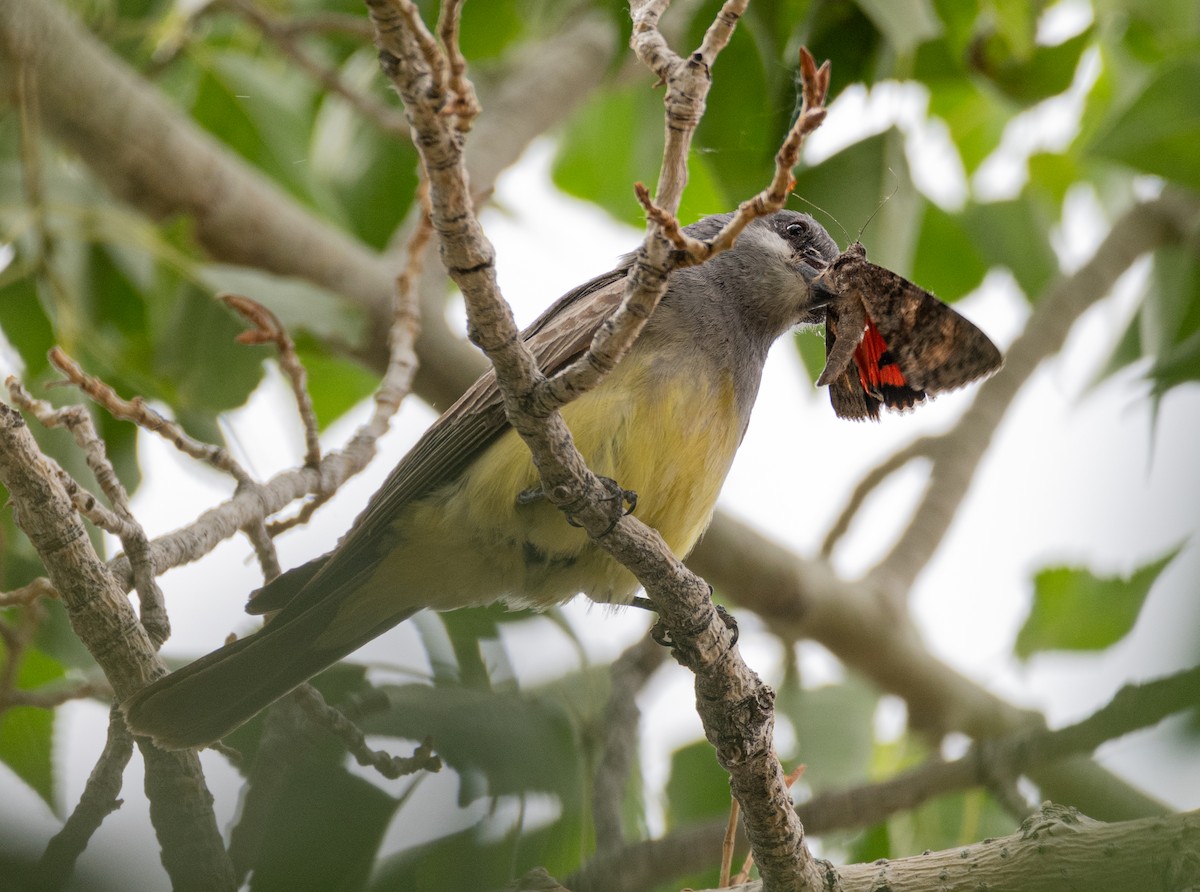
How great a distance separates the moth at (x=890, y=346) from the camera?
2.40 m

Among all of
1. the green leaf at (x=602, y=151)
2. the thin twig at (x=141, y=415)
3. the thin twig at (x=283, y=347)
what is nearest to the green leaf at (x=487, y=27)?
the green leaf at (x=602, y=151)

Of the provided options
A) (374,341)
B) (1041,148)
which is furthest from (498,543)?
(1041,148)

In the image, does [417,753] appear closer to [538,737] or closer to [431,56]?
[538,737]

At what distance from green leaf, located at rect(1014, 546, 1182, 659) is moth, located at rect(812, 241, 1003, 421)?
1715 mm

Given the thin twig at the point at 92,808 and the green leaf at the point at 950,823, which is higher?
the green leaf at the point at 950,823

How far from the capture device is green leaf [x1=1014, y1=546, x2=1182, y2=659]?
4.05 m

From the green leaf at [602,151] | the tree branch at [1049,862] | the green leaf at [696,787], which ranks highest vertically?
the green leaf at [602,151]

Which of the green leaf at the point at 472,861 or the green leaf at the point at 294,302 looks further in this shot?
the green leaf at the point at 294,302

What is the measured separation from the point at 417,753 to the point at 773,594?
89.4 inches

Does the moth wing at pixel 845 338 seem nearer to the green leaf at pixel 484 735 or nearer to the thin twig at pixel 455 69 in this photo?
the thin twig at pixel 455 69

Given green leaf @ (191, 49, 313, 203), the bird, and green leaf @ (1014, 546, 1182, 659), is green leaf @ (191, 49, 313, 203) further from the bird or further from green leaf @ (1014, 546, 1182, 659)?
green leaf @ (1014, 546, 1182, 659)

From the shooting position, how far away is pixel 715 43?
185 cm

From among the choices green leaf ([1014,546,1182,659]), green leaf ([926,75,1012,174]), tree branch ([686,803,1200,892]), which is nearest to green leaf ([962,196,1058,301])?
green leaf ([926,75,1012,174])

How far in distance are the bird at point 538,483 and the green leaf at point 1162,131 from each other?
942 millimetres
